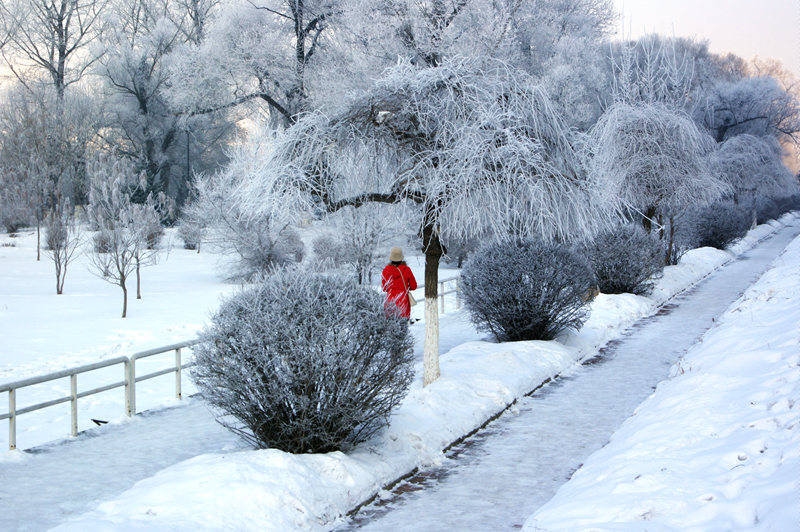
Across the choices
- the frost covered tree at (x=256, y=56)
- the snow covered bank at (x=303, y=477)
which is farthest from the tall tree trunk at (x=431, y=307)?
the frost covered tree at (x=256, y=56)

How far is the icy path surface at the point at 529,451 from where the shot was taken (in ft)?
19.0

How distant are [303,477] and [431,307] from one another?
13.6 ft

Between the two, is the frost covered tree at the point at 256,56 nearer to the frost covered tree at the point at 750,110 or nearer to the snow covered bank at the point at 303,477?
the snow covered bank at the point at 303,477

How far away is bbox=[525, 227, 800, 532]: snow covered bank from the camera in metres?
4.54

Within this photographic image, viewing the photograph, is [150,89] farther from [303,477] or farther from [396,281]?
[303,477]

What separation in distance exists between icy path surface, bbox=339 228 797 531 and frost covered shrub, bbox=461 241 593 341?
42.4 inches

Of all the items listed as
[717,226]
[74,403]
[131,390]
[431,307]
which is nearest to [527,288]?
[431,307]

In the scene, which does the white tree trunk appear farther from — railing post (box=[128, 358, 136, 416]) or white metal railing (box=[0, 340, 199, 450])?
railing post (box=[128, 358, 136, 416])

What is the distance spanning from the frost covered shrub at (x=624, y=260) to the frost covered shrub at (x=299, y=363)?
42.3 feet

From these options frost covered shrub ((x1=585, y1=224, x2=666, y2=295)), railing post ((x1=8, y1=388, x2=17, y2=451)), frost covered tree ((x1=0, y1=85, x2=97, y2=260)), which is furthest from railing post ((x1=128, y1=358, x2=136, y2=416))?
frost covered tree ((x1=0, y1=85, x2=97, y2=260))

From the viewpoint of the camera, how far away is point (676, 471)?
17.7ft

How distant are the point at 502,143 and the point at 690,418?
3.74m

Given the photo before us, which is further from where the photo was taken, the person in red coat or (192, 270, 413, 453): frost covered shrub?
the person in red coat

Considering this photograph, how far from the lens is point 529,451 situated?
24.3 ft
